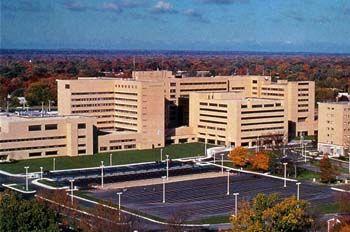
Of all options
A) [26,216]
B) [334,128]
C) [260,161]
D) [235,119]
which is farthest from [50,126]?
[26,216]

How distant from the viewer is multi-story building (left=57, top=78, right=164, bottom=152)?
2011 centimetres

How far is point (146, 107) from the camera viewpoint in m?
20.5

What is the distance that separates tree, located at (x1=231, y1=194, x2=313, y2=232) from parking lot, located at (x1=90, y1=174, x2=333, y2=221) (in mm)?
3470

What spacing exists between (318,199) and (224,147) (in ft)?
23.5

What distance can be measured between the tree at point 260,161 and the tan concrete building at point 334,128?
3437 mm

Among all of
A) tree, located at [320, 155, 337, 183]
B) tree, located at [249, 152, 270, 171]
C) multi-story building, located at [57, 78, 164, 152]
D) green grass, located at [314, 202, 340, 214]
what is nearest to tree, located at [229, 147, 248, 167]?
tree, located at [249, 152, 270, 171]

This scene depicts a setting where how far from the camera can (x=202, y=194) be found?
13.9m

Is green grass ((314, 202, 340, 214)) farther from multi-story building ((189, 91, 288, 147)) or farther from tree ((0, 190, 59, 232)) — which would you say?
multi-story building ((189, 91, 288, 147))

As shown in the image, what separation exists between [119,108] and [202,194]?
27.4ft

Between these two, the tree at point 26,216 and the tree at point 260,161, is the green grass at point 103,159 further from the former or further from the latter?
the tree at point 26,216

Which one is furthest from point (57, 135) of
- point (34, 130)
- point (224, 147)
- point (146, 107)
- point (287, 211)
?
point (287, 211)

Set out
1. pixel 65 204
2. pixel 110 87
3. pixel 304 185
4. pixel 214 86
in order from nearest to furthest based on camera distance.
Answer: pixel 65 204
pixel 304 185
pixel 110 87
pixel 214 86

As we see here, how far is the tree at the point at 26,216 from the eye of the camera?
8172 millimetres

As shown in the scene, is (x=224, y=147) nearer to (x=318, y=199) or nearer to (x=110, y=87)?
(x=110, y=87)
